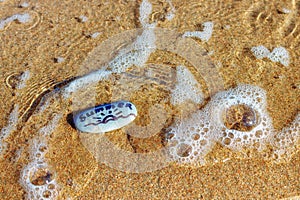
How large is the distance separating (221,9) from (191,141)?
66.7 inches

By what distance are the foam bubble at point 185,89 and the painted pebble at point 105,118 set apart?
1.48ft

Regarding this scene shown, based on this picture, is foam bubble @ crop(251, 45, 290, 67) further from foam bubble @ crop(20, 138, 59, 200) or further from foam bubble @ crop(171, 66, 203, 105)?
foam bubble @ crop(20, 138, 59, 200)

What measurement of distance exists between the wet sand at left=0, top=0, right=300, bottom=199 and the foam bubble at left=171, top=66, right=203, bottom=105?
31cm

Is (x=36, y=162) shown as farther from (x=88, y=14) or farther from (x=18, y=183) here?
(x=88, y=14)

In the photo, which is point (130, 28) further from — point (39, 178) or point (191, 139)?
point (39, 178)

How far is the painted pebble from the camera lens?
2918mm

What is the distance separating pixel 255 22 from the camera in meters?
3.78

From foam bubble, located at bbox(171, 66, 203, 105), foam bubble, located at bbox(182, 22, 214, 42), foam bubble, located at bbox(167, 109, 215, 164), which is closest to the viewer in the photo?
foam bubble, located at bbox(167, 109, 215, 164)

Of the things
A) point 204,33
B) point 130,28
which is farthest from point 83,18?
point 204,33

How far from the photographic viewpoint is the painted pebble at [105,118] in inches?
115

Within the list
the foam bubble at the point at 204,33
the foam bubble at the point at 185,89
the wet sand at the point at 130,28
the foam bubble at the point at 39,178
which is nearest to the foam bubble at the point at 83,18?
the wet sand at the point at 130,28

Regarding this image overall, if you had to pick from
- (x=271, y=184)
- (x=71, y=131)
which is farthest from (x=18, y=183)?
(x=271, y=184)

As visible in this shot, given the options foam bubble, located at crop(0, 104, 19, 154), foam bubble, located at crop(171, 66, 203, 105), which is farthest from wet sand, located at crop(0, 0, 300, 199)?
foam bubble, located at crop(171, 66, 203, 105)

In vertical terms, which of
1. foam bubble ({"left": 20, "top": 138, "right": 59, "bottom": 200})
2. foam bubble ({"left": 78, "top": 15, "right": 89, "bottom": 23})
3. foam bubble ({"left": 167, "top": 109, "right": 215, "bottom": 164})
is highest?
foam bubble ({"left": 78, "top": 15, "right": 89, "bottom": 23})
